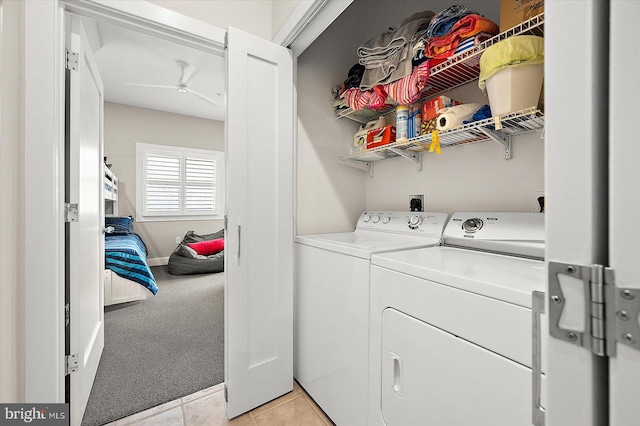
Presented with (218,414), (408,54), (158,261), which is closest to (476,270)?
(408,54)

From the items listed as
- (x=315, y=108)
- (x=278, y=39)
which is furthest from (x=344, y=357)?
(x=278, y=39)

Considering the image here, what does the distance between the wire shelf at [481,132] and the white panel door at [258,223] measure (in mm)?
632

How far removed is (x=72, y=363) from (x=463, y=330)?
1710 mm

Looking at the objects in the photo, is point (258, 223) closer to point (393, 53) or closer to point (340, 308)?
point (340, 308)

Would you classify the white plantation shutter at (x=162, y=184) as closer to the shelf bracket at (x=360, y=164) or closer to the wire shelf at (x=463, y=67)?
the shelf bracket at (x=360, y=164)

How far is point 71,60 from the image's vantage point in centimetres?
133

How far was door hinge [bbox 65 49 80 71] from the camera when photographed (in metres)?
1.32

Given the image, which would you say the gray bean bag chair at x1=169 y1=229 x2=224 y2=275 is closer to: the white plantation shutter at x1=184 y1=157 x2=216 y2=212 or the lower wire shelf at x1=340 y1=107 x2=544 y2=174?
the white plantation shutter at x1=184 y1=157 x2=216 y2=212

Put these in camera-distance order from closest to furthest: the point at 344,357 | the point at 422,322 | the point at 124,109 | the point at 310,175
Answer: the point at 422,322
the point at 344,357
the point at 310,175
the point at 124,109

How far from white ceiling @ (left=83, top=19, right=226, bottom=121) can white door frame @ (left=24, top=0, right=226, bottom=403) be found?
1.07m

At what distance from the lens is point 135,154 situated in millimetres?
4758

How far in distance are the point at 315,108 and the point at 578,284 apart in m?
1.78

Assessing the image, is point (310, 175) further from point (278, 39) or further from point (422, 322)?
point (422, 322)

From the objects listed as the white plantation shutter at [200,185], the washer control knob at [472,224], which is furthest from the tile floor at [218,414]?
the white plantation shutter at [200,185]
